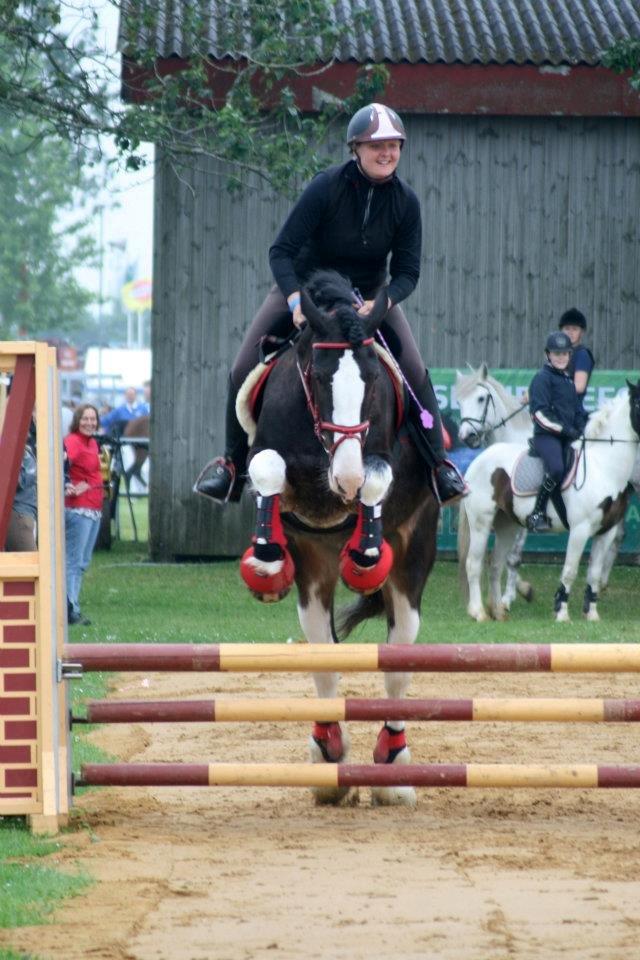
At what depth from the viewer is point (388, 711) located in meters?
6.61

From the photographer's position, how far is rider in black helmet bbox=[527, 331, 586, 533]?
615 inches

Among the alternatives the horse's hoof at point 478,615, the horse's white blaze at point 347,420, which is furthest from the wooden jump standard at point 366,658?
the horse's hoof at point 478,615

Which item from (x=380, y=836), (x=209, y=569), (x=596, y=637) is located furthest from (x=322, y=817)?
(x=209, y=569)

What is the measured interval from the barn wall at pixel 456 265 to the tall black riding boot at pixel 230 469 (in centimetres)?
1267

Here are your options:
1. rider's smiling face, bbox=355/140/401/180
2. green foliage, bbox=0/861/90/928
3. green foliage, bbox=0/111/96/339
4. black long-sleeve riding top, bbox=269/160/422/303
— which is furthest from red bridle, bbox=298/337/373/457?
green foliage, bbox=0/111/96/339

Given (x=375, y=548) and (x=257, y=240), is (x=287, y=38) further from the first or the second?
(x=375, y=548)

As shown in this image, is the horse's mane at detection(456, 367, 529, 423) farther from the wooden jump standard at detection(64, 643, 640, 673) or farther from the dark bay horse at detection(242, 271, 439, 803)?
the wooden jump standard at detection(64, 643, 640, 673)

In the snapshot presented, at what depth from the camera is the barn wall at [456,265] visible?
2058 centimetres

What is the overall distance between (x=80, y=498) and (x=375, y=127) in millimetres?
7860

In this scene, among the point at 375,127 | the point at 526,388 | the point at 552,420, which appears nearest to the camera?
the point at 375,127

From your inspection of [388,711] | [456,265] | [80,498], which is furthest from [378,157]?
[456,265]

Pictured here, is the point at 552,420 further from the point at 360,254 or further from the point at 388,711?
the point at 388,711

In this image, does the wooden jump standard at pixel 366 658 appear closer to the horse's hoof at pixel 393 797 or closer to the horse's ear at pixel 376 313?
the horse's hoof at pixel 393 797

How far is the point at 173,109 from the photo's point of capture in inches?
682
